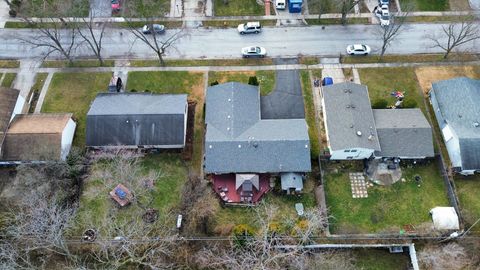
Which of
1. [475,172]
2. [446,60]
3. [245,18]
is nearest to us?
[475,172]

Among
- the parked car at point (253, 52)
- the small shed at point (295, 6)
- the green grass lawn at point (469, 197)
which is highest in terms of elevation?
the small shed at point (295, 6)

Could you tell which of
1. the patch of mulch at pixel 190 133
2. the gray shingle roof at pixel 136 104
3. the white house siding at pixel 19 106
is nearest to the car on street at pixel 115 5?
the gray shingle roof at pixel 136 104

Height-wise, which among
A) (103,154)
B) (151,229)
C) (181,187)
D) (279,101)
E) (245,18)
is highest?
(245,18)

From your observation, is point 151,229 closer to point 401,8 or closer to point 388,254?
point 388,254

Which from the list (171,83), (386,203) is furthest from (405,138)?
(171,83)

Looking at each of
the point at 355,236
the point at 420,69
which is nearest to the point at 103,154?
the point at 355,236

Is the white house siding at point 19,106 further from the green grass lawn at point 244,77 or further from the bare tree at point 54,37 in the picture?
the green grass lawn at point 244,77

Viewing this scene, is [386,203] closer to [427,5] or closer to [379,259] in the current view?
[379,259]
